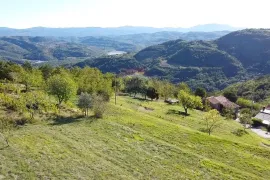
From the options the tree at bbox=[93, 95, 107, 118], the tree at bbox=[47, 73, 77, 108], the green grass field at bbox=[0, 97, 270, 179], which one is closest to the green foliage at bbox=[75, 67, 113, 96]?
the tree at bbox=[47, 73, 77, 108]

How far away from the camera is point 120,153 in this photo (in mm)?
37406

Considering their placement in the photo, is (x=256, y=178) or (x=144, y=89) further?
(x=144, y=89)

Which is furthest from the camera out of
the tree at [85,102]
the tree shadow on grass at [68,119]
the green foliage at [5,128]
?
the tree at [85,102]

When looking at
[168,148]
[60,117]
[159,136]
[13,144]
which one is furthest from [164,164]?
[60,117]

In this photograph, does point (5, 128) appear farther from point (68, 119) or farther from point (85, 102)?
point (85, 102)

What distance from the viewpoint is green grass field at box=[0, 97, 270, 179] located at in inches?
1183

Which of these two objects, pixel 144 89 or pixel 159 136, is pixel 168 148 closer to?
pixel 159 136

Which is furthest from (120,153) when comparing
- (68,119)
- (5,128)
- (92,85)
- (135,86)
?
(135,86)

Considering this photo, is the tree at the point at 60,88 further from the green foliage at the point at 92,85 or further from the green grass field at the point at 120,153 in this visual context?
the green foliage at the point at 92,85

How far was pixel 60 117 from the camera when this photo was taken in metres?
50.7

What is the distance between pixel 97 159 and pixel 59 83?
27576mm

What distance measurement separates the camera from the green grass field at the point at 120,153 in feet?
98.6

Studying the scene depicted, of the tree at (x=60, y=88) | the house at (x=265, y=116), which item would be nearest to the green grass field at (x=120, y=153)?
the tree at (x=60, y=88)

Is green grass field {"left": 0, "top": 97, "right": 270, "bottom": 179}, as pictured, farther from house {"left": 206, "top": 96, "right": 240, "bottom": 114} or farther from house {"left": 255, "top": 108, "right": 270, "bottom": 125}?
house {"left": 206, "top": 96, "right": 240, "bottom": 114}
